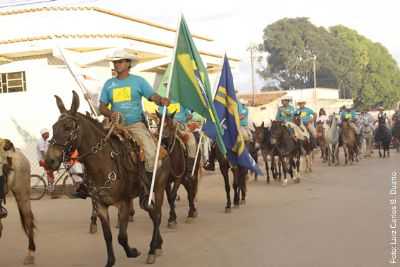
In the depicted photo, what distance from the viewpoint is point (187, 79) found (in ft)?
30.1

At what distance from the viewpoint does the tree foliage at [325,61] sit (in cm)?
8588

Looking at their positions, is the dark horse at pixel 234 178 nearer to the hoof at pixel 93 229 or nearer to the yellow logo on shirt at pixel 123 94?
the hoof at pixel 93 229

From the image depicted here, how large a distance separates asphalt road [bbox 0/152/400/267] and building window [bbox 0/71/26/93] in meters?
6.12

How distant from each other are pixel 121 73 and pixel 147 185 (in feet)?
A: 5.26

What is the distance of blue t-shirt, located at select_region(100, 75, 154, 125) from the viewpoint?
7969 mm

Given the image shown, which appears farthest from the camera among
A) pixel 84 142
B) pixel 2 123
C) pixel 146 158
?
pixel 2 123

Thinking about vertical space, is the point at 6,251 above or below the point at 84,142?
below

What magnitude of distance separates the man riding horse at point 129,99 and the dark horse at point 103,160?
0.21 metres

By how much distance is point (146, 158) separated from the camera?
7.93 m

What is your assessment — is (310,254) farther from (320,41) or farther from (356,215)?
(320,41)

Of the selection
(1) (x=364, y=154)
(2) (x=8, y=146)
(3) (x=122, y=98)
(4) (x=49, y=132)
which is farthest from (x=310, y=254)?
(1) (x=364, y=154)

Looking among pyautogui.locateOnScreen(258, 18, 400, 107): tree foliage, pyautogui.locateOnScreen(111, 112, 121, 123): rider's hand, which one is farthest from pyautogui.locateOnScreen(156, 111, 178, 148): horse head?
pyautogui.locateOnScreen(258, 18, 400, 107): tree foliage

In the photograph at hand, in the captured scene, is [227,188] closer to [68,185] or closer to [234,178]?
[234,178]

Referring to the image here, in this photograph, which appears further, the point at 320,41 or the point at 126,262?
the point at 320,41
